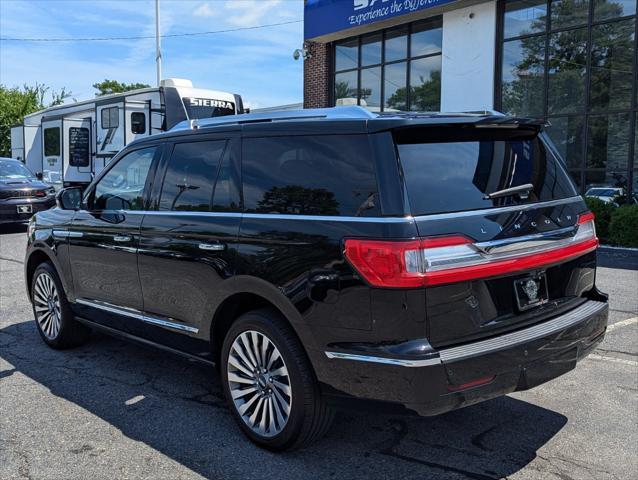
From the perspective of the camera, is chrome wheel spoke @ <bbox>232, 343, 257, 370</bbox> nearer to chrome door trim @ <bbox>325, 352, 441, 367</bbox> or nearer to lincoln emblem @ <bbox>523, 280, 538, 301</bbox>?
chrome door trim @ <bbox>325, 352, 441, 367</bbox>

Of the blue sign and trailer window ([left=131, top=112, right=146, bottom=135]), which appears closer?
trailer window ([left=131, top=112, right=146, bottom=135])

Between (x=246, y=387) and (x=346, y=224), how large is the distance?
1.22 meters

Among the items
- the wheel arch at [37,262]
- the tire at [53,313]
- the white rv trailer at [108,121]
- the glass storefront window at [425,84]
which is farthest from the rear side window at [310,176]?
the glass storefront window at [425,84]

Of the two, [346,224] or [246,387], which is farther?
[246,387]

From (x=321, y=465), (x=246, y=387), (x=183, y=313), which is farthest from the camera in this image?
(x=183, y=313)

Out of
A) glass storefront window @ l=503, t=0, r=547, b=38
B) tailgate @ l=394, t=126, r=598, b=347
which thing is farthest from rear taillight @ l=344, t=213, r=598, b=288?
glass storefront window @ l=503, t=0, r=547, b=38

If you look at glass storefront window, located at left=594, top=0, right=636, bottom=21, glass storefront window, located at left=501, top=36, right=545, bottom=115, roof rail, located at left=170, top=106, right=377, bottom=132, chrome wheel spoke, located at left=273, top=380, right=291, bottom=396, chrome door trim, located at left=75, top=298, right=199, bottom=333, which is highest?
glass storefront window, located at left=594, top=0, right=636, bottom=21

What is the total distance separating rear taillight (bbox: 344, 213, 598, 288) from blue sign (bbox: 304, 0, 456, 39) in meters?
13.2

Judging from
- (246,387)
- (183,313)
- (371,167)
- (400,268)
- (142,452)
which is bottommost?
(142,452)

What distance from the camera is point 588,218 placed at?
12.2 feet

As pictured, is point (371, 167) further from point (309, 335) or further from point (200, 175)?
point (200, 175)

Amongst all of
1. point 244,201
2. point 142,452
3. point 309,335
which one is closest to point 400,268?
point 309,335

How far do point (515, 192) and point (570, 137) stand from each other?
11.9m

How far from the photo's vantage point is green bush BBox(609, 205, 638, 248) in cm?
1161
